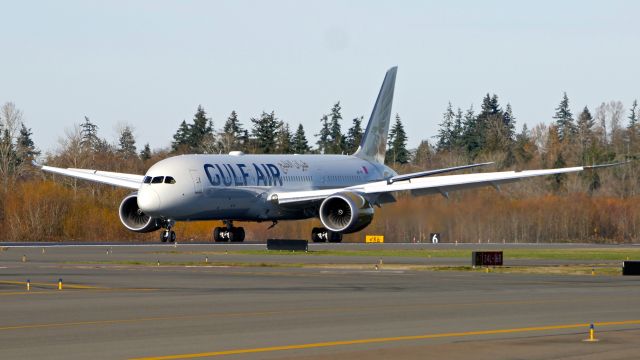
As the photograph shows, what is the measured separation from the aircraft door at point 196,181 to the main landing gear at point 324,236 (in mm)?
7987

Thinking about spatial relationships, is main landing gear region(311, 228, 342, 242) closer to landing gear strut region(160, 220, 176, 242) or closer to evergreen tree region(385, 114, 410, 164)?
landing gear strut region(160, 220, 176, 242)

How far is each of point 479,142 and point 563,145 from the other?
500 inches

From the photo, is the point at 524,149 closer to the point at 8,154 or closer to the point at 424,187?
the point at 8,154

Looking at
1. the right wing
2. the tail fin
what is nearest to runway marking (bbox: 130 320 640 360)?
the right wing

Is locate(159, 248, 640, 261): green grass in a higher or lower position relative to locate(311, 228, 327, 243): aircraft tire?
lower

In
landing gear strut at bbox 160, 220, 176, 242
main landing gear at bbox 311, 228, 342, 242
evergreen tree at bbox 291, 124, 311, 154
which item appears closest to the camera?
landing gear strut at bbox 160, 220, 176, 242

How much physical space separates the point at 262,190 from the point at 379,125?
15497mm

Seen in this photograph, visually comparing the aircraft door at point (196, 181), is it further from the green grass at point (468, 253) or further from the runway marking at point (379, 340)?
the runway marking at point (379, 340)

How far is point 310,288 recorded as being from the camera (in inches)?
1310

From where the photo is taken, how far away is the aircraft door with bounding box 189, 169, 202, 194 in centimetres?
6775

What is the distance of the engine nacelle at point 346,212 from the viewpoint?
69.0 m

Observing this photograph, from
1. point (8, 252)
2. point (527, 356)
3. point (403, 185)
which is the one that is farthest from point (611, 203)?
point (527, 356)

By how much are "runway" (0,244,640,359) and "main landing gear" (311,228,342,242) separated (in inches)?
1145

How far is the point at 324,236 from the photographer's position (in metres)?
72.9
